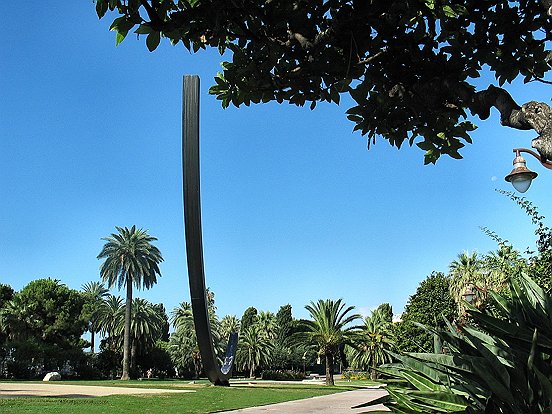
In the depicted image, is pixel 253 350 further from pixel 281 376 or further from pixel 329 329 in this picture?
pixel 329 329

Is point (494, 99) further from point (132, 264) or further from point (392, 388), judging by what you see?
point (132, 264)

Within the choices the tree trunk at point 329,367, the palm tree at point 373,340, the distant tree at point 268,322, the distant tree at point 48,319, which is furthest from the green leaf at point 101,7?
the distant tree at point 268,322

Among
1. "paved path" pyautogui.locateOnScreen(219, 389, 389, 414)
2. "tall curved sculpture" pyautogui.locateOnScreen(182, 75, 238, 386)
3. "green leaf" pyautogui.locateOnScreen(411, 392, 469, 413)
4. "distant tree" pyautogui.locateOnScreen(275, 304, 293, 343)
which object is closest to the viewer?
"green leaf" pyautogui.locateOnScreen(411, 392, 469, 413)

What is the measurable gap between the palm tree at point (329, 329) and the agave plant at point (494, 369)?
150 ft

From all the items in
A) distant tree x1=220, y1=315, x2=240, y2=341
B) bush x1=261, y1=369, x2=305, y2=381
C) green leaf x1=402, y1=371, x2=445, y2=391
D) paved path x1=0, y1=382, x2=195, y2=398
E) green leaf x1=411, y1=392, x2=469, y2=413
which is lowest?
green leaf x1=411, y1=392, x2=469, y2=413

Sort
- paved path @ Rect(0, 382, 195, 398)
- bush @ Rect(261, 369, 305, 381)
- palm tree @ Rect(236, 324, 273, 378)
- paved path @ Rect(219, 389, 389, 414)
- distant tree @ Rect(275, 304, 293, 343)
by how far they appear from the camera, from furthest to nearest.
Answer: distant tree @ Rect(275, 304, 293, 343) < palm tree @ Rect(236, 324, 273, 378) < bush @ Rect(261, 369, 305, 381) < paved path @ Rect(0, 382, 195, 398) < paved path @ Rect(219, 389, 389, 414)

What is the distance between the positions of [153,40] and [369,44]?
1.18 m

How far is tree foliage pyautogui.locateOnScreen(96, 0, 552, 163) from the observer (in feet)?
9.31

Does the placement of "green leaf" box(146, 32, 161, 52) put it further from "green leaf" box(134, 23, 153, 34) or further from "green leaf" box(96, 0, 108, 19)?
"green leaf" box(96, 0, 108, 19)

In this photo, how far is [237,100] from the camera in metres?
3.58

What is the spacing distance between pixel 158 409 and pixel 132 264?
45947mm

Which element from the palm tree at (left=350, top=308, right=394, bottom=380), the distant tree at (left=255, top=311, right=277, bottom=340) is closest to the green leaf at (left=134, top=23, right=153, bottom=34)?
the palm tree at (left=350, top=308, right=394, bottom=380)

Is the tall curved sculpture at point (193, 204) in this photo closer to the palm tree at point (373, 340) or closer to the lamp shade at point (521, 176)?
the lamp shade at point (521, 176)

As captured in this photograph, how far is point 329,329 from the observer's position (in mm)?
47688
